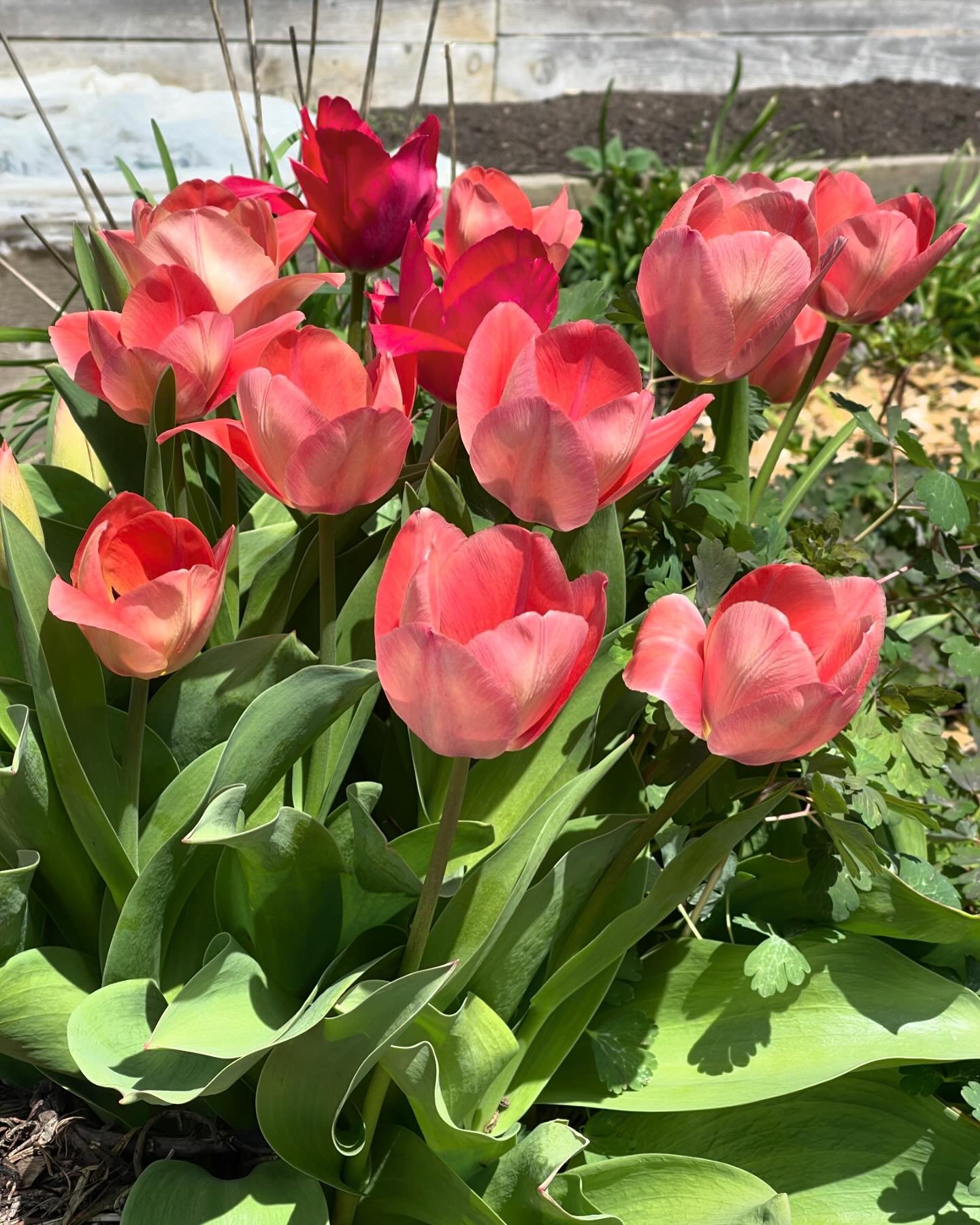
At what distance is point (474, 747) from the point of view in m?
0.58

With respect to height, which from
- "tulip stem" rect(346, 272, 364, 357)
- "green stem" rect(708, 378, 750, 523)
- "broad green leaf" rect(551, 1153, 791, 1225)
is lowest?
"broad green leaf" rect(551, 1153, 791, 1225)

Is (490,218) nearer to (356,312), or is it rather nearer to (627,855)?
(356,312)

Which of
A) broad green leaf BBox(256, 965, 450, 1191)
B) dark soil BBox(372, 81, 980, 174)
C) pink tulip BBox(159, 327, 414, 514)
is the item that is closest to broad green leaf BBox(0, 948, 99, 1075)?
broad green leaf BBox(256, 965, 450, 1191)

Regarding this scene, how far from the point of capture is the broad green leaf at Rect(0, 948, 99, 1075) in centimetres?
76

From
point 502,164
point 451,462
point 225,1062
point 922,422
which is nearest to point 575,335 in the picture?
point 451,462

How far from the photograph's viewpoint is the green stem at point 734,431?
1051mm

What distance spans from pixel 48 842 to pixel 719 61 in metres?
4.33

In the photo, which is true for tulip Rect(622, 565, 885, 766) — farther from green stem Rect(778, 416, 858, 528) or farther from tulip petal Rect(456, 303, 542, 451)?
green stem Rect(778, 416, 858, 528)

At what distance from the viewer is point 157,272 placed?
2.58 feet

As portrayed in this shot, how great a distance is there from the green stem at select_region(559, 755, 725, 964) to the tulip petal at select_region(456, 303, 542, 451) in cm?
25

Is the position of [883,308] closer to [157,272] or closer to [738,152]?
[157,272]

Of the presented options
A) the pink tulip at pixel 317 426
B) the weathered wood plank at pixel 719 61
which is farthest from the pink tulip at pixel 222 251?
the weathered wood plank at pixel 719 61

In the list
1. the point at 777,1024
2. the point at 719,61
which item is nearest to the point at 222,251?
the point at 777,1024

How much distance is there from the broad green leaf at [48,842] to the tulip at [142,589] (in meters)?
0.10
